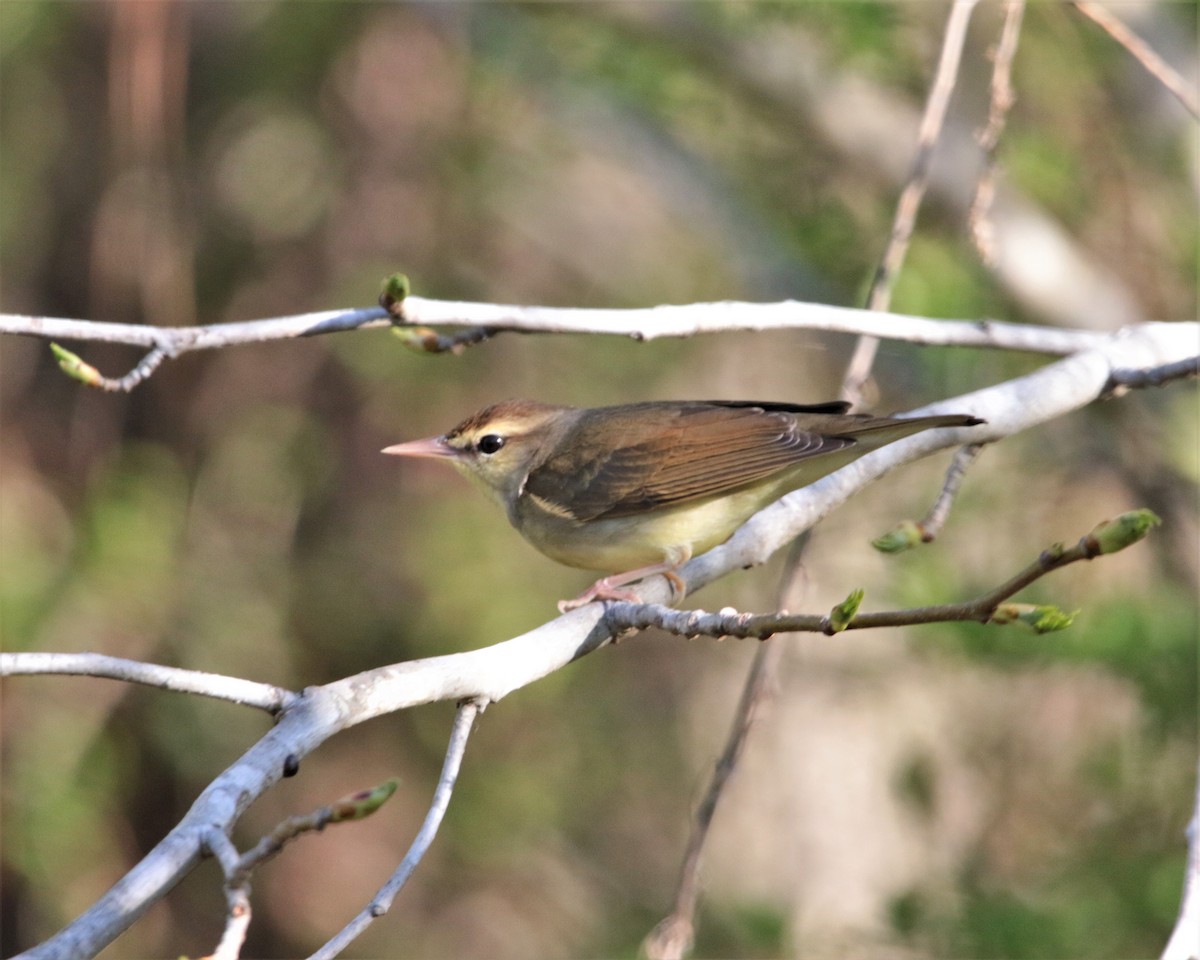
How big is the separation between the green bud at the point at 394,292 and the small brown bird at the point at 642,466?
1.01 meters

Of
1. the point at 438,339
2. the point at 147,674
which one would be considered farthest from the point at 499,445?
the point at 147,674

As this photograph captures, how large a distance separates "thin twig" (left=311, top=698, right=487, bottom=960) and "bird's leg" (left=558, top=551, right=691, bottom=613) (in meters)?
0.76

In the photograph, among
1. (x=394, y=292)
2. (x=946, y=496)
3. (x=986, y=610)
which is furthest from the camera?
(x=946, y=496)

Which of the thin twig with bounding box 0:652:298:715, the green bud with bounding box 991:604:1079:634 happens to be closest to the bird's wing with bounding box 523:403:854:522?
the green bud with bounding box 991:604:1079:634

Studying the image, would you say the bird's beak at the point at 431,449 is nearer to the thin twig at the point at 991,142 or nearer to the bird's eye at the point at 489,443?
the bird's eye at the point at 489,443

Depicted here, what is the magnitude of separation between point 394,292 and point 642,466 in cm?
161

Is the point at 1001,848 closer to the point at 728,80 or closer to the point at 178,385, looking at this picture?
the point at 728,80

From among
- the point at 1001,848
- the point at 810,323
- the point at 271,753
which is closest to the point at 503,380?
the point at 1001,848

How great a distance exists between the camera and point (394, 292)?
108 inches

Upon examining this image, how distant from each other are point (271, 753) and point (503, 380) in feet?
16.2

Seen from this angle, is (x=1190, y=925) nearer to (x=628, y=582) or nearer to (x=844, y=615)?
(x=844, y=615)

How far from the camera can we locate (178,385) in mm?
6598

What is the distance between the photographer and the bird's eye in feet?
15.1

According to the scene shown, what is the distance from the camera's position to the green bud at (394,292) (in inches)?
107
